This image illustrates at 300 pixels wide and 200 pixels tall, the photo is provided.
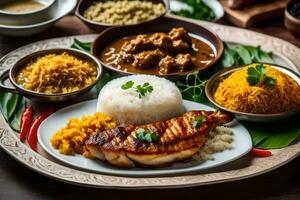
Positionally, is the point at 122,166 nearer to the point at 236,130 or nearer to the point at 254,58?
the point at 236,130

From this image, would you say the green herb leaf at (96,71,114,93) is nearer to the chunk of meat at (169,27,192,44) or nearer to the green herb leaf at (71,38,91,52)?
the green herb leaf at (71,38,91,52)

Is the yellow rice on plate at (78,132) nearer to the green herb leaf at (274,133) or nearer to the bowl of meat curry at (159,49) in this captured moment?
the bowl of meat curry at (159,49)

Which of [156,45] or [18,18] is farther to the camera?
[18,18]

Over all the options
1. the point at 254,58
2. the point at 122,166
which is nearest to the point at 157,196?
the point at 122,166

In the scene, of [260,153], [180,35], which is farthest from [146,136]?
[180,35]

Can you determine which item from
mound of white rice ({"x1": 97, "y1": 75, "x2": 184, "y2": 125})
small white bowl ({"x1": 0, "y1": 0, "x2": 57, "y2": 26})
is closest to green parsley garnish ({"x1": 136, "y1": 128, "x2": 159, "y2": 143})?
mound of white rice ({"x1": 97, "y1": 75, "x2": 184, "y2": 125})

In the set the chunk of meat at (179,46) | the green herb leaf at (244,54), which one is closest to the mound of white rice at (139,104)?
the chunk of meat at (179,46)
